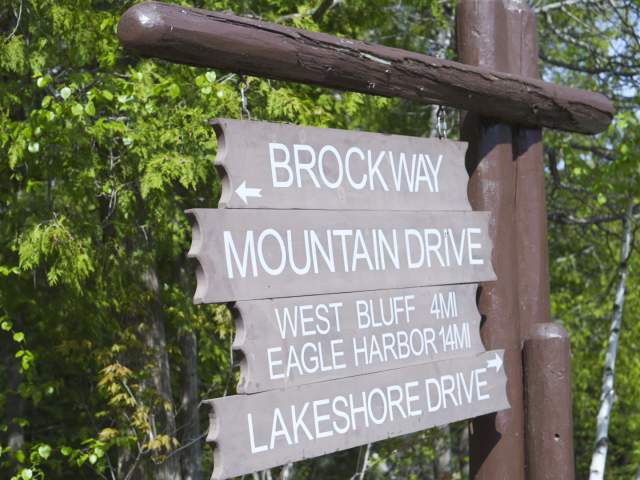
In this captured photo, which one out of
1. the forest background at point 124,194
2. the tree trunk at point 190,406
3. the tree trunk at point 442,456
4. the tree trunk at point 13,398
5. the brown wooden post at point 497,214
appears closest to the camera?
the brown wooden post at point 497,214

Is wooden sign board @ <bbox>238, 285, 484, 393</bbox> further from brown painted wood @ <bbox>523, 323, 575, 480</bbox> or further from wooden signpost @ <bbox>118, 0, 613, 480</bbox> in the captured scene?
brown painted wood @ <bbox>523, 323, 575, 480</bbox>

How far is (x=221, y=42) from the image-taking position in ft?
7.00

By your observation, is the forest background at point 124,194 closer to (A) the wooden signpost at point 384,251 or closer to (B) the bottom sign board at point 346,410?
(A) the wooden signpost at point 384,251

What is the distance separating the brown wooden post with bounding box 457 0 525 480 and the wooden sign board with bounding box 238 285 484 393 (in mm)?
327

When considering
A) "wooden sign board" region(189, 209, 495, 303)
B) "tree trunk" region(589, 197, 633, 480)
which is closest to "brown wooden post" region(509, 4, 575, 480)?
"wooden sign board" region(189, 209, 495, 303)

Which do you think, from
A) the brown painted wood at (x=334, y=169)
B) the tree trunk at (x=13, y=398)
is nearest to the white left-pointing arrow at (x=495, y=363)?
the brown painted wood at (x=334, y=169)

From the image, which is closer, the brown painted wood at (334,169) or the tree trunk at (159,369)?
the brown painted wood at (334,169)

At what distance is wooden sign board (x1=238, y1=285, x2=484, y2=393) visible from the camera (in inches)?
83.4

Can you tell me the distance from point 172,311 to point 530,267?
4.33 meters

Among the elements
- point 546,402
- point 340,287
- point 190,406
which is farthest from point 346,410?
point 190,406

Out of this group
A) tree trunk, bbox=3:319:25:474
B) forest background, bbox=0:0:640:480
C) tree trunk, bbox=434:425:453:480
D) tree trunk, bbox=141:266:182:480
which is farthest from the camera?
tree trunk, bbox=434:425:453:480

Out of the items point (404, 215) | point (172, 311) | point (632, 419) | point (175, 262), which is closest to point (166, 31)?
point (404, 215)

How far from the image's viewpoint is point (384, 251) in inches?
96.4

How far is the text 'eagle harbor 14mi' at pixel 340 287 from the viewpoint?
210 centimetres
